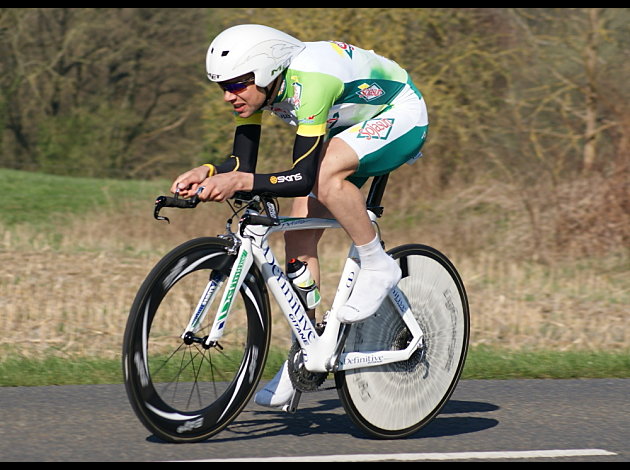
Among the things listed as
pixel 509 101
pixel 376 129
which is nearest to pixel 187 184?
pixel 376 129

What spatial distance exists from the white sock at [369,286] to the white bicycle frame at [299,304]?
0.08 metres

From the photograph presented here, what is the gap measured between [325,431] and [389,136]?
4.63 feet

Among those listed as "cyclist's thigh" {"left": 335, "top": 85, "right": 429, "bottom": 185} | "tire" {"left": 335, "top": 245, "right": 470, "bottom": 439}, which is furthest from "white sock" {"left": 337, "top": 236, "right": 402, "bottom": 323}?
"cyclist's thigh" {"left": 335, "top": 85, "right": 429, "bottom": 185}

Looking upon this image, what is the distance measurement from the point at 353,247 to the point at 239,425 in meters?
0.99

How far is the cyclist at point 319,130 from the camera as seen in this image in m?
4.57

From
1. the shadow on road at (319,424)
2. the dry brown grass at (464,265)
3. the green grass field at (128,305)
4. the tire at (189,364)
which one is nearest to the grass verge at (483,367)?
the green grass field at (128,305)

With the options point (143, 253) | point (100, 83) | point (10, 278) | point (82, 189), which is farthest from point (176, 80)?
point (10, 278)

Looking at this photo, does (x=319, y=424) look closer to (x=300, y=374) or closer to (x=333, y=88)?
(x=300, y=374)

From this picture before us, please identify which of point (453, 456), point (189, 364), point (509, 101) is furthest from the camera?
point (509, 101)

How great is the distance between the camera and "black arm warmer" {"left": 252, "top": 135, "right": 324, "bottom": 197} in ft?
15.0

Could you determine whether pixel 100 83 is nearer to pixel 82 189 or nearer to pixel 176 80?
pixel 176 80

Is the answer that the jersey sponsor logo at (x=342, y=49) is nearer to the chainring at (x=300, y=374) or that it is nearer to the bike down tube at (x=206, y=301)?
the bike down tube at (x=206, y=301)

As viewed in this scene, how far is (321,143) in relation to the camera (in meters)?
4.66

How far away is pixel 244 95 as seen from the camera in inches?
185
